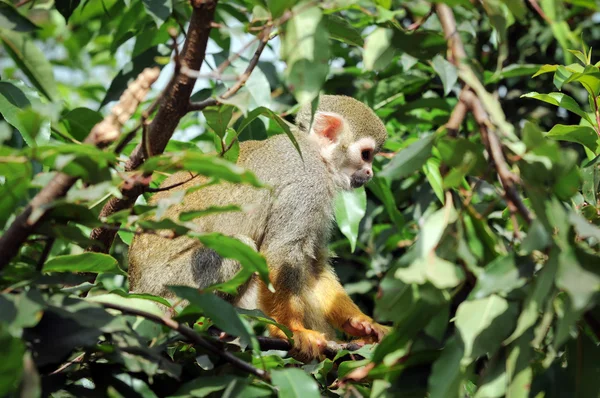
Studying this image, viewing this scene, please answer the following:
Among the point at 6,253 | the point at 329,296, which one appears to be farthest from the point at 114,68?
the point at 6,253

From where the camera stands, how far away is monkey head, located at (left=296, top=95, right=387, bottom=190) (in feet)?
16.1

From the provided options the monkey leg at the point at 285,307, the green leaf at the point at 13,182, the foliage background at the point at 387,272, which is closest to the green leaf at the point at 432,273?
the foliage background at the point at 387,272

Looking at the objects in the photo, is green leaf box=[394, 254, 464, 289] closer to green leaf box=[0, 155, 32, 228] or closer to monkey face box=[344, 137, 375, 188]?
green leaf box=[0, 155, 32, 228]

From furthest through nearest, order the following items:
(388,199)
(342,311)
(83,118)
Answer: (342,311) → (388,199) → (83,118)

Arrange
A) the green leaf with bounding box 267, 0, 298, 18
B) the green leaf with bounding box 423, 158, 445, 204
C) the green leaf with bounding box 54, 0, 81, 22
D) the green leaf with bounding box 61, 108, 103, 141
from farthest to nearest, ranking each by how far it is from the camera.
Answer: the green leaf with bounding box 423, 158, 445, 204 → the green leaf with bounding box 61, 108, 103, 141 → the green leaf with bounding box 54, 0, 81, 22 → the green leaf with bounding box 267, 0, 298, 18

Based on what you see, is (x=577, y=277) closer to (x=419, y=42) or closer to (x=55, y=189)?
(x=419, y=42)

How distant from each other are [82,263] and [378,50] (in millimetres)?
1163

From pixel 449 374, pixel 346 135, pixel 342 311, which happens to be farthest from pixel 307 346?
pixel 449 374

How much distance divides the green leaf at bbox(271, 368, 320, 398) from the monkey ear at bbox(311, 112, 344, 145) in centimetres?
311

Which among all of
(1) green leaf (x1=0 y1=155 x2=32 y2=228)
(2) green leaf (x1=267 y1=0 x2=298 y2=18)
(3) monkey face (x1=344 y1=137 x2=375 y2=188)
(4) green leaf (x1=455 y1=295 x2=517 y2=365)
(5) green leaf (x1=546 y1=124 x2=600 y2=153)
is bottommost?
(3) monkey face (x1=344 y1=137 x2=375 y2=188)

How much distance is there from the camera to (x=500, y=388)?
1.90 m

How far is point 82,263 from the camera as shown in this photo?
2312 millimetres

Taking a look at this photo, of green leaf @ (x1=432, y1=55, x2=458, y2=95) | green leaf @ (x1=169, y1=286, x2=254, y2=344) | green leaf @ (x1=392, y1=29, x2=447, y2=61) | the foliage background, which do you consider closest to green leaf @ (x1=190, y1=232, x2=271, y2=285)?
the foliage background

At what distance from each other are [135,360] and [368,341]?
2.42 metres
